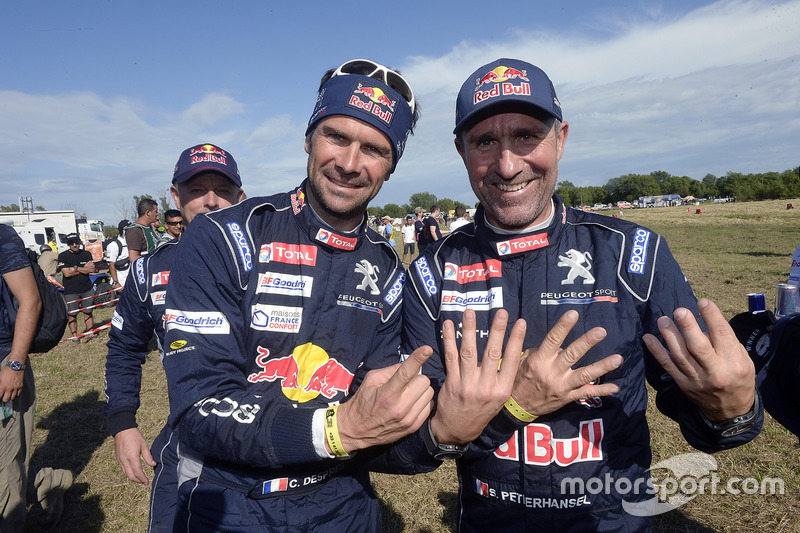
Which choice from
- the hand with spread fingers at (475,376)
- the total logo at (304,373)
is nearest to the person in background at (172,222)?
the total logo at (304,373)

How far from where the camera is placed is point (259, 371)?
7.32ft

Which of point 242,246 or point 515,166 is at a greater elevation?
point 515,166

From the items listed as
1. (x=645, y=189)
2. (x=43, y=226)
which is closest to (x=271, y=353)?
(x=43, y=226)

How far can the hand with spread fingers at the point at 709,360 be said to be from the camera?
158 centimetres

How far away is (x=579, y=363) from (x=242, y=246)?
1.73 meters

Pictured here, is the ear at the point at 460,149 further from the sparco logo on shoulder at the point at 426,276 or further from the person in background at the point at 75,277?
the person in background at the point at 75,277

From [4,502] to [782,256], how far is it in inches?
963

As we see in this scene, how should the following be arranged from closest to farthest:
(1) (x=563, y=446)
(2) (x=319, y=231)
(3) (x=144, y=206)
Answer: (1) (x=563, y=446)
(2) (x=319, y=231)
(3) (x=144, y=206)

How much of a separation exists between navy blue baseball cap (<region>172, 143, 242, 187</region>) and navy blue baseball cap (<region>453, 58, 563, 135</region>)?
101 inches

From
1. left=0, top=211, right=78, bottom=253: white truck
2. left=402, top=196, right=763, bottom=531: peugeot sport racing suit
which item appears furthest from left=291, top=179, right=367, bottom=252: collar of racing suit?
left=0, top=211, right=78, bottom=253: white truck

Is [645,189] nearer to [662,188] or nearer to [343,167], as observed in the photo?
[662,188]

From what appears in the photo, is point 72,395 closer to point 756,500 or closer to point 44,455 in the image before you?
point 44,455

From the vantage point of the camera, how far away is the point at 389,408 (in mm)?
1552

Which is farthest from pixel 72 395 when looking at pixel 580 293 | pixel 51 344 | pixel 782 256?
pixel 782 256
